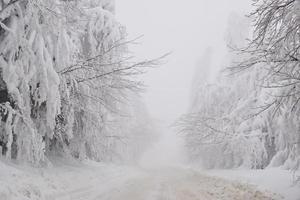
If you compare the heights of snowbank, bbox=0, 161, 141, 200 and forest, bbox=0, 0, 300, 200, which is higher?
→ forest, bbox=0, 0, 300, 200

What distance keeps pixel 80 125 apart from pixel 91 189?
353 cm

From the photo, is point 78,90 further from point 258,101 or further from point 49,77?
point 258,101

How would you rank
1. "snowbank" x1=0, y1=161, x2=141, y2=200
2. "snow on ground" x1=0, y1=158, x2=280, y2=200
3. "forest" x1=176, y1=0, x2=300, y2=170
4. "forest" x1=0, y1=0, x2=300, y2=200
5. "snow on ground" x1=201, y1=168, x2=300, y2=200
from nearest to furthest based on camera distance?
"snowbank" x1=0, y1=161, x2=141, y2=200 → "snow on ground" x1=0, y1=158, x2=280, y2=200 → "forest" x1=176, y1=0, x2=300, y2=170 → "forest" x1=0, y1=0, x2=300, y2=200 → "snow on ground" x1=201, y1=168, x2=300, y2=200

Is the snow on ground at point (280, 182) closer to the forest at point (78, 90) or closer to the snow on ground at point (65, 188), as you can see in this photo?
the forest at point (78, 90)

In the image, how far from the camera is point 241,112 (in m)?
25.3

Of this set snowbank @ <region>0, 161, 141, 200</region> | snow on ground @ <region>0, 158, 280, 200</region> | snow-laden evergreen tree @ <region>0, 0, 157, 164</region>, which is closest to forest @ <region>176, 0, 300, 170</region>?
snow on ground @ <region>0, 158, 280, 200</region>

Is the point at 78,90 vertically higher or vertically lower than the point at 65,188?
higher

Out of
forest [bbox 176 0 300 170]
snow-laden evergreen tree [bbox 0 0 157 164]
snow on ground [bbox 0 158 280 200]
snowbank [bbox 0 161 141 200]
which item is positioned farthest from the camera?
snow-laden evergreen tree [bbox 0 0 157 164]

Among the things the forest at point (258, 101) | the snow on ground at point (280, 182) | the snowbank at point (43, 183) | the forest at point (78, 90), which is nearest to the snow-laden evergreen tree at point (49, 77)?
the forest at point (78, 90)

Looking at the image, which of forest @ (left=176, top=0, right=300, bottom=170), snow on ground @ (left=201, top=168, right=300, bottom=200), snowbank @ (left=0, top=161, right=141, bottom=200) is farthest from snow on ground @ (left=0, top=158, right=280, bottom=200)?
forest @ (left=176, top=0, right=300, bottom=170)

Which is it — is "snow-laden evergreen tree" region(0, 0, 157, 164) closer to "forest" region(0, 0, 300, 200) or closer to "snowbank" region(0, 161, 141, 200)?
"forest" region(0, 0, 300, 200)

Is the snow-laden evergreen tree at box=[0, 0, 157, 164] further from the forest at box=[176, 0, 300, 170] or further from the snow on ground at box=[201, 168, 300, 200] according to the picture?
the snow on ground at box=[201, 168, 300, 200]

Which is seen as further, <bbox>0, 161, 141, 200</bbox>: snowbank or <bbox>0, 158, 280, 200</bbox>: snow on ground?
<bbox>0, 158, 280, 200</bbox>: snow on ground

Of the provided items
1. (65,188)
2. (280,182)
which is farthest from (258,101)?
(65,188)
